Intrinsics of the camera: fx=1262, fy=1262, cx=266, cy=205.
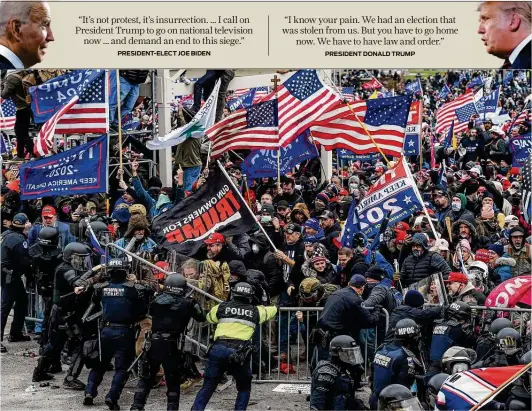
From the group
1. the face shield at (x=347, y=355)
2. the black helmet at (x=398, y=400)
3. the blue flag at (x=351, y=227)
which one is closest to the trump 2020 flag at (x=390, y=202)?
the blue flag at (x=351, y=227)

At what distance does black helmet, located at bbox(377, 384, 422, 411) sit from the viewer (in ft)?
33.7

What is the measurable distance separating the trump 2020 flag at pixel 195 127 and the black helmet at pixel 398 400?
368 inches

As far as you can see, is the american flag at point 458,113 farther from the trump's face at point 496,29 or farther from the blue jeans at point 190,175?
the trump's face at point 496,29

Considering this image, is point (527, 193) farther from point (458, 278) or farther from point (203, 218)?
point (203, 218)

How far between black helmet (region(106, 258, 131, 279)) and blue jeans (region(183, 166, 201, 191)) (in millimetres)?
7559

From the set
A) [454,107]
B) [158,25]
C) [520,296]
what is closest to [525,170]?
[520,296]

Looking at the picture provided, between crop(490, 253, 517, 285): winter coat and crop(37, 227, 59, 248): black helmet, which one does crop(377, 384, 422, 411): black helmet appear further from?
crop(37, 227, 59, 248): black helmet

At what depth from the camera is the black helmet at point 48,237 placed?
50.4ft

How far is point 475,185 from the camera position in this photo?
2016 centimetres

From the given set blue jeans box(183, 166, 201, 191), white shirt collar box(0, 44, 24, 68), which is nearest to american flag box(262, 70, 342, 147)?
blue jeans box(183, 166, 201, 191)

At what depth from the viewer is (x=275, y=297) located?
15.4 m

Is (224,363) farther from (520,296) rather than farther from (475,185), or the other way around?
(475,185)

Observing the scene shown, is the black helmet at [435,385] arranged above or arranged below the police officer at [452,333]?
below

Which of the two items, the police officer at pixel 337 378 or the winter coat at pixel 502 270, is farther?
the winter coat at pixel 502 270
